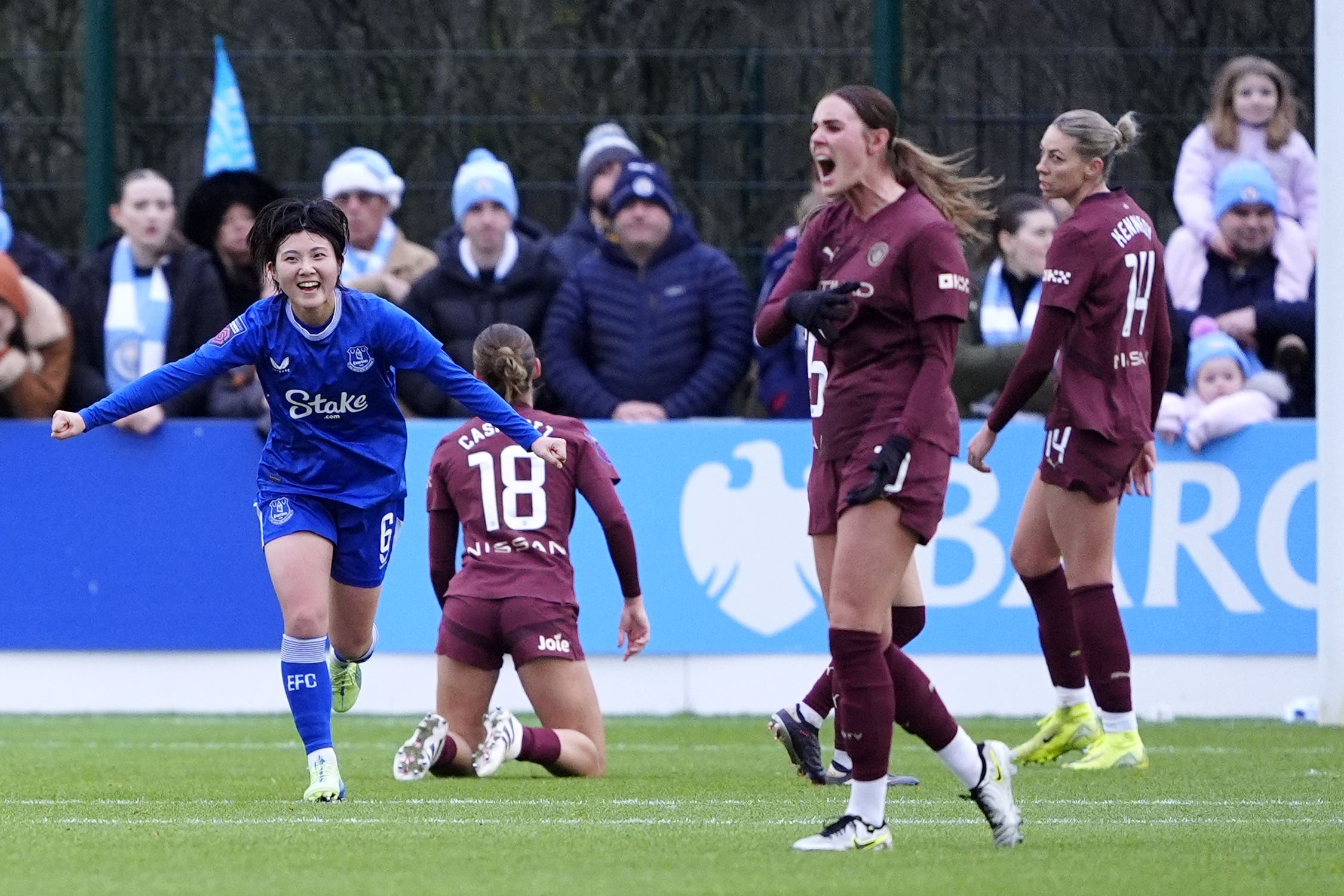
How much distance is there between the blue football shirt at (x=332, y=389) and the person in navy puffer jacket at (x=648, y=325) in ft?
12.7

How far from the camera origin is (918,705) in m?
6.33

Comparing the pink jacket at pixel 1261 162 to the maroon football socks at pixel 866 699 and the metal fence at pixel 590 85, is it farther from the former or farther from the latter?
the maroon football socks at pixel 866 699

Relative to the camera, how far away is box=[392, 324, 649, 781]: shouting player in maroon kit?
27.6 ft

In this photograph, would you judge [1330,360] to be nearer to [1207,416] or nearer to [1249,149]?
[1207,416]

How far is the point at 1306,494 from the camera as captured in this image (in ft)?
37.0

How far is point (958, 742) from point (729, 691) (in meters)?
5.34

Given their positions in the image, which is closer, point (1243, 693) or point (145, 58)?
point (1243, 693)

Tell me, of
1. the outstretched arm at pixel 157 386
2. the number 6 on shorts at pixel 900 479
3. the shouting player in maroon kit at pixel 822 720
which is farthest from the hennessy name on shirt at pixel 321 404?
the number 6 on shorts at pixel 900 479

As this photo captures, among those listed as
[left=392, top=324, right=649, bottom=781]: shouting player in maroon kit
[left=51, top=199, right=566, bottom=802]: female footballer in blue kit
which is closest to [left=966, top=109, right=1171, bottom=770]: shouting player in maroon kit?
[left=392, top=324, right=649, bottom=781]: shouting player in maroon kit

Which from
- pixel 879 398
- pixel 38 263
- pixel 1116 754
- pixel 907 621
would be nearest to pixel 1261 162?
pixel 1116 754

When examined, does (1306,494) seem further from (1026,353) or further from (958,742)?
(958,742)

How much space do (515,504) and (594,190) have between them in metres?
3.83

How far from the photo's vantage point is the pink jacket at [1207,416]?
11.3 m

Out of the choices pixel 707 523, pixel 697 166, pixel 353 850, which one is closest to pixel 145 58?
pixel 697 166
